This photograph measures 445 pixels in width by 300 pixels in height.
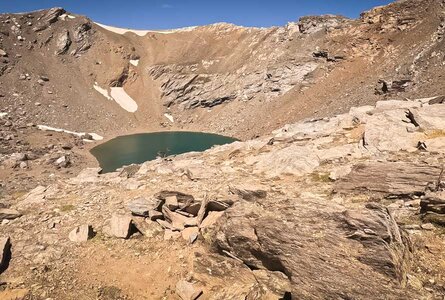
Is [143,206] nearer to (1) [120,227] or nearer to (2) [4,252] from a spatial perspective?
(1) [120,227]

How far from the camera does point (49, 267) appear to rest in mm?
13055

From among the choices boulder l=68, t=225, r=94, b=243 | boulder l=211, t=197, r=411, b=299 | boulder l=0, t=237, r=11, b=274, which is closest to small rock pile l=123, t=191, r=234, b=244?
boulder l=68, t=225, r=94, b=243

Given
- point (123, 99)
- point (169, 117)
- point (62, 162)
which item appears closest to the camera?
point (62, 162)

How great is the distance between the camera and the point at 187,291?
38.1 feet

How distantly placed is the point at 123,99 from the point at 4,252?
73.2 m

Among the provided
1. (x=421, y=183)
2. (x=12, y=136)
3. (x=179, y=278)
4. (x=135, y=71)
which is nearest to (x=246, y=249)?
(x=179, y=278)

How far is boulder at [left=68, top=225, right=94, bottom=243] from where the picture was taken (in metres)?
14.6

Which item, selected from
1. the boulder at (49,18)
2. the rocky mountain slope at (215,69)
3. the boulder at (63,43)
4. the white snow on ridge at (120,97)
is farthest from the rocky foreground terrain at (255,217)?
the boulder at (49,18)

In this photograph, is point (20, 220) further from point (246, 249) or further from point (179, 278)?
point (246, 249)

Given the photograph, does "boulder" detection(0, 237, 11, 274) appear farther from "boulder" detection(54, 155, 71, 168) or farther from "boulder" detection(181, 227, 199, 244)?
"boulder" detection(54, 155, 71, 168)

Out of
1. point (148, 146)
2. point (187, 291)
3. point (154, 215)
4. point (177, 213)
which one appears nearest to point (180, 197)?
point (177, 213)

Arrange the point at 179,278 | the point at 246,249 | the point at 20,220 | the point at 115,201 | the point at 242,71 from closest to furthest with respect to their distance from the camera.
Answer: the point at 246,249
the point at 179,278
the point at 20,220
the point at 115,201
the point at 242,71

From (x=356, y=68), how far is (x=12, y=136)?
59.2 metres

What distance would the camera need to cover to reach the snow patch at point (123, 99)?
81562mm
